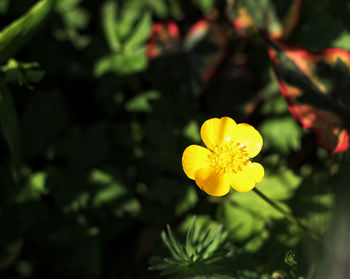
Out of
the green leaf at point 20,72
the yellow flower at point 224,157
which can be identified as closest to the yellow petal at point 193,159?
the yellow flower at point 224,157

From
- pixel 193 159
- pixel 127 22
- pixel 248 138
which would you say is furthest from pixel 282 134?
pixel 127 22

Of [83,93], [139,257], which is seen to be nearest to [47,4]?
[83,93]

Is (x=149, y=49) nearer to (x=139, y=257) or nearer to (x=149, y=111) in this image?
(x=149, y=111)

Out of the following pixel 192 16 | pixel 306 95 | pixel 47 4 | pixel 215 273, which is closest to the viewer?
pixel 215 273

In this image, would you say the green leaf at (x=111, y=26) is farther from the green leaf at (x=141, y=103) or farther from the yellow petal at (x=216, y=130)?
the yellow petal at (x=216, y=130)

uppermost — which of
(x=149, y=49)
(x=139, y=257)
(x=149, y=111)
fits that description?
(x=149, y=49)

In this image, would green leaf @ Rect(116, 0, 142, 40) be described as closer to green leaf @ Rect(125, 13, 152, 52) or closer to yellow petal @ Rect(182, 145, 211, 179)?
green leaf @ Rect(125, 13, 152, 52)

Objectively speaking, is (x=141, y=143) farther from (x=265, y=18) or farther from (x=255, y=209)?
(x=265, y=18)
